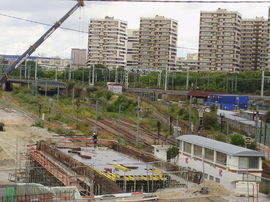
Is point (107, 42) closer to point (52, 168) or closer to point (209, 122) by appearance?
point (209, 122)

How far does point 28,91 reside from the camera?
2281 inches

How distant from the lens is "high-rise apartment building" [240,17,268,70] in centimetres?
8819

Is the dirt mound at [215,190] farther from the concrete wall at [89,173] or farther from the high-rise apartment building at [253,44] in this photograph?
the high-rise apartment building at [253,44]

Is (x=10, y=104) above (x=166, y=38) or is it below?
below

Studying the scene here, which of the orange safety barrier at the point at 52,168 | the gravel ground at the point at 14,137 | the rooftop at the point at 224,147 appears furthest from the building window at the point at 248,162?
the gravel ground at the point at 14,137

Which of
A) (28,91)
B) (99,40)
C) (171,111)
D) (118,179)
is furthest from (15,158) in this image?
Result: (99,40)

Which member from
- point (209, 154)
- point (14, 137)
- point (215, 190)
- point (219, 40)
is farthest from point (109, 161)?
point (219, 40)

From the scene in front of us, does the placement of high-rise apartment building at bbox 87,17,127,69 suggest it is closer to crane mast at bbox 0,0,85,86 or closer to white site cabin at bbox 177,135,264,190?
crane mast at bbox 0,0,85,86

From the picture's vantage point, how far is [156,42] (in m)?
94.8

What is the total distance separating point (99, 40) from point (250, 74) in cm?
4915

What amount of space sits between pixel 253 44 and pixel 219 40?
1043 cm

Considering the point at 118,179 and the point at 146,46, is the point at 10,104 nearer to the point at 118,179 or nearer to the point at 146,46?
the point at 118,179

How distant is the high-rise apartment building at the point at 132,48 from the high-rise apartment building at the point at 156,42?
19003 millimetres

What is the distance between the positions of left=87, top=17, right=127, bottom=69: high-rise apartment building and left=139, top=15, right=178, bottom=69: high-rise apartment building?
8.24 meters
